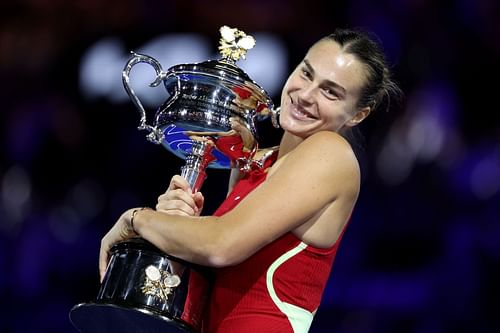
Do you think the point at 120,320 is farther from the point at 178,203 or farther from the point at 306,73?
the point at 306,73

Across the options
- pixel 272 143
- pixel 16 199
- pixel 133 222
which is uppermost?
A: pixel 133 222

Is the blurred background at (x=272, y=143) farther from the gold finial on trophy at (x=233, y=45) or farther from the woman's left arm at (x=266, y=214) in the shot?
the woman's left arm at (x=266, y=214)

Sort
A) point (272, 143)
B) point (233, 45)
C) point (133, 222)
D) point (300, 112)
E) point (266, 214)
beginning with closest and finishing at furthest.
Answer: point (266, 214)
point (133, 222)
point (300, 112)
point (233, 45)
point (272, 143)

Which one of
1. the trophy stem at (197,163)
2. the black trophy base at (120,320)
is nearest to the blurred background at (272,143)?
the trophy stem at (197,163)

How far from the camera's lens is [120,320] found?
207 centimetres

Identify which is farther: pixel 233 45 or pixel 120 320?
pixel 233 45

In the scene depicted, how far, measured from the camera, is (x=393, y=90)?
7.58ft

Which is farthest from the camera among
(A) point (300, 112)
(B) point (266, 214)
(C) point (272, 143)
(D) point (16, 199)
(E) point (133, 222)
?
(D) point (16, 199)

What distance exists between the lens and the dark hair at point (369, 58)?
2.24 m

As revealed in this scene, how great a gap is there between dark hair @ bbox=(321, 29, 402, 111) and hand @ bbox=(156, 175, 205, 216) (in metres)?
0.44

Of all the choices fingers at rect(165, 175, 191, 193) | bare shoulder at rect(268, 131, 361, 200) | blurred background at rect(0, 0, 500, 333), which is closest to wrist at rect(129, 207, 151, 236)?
fingers at rect(165, 175, 191, 193)

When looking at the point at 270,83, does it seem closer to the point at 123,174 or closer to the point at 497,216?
the point at 123,174

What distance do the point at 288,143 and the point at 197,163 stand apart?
0.22m

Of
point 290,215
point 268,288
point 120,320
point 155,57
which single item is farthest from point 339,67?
point 155,57
